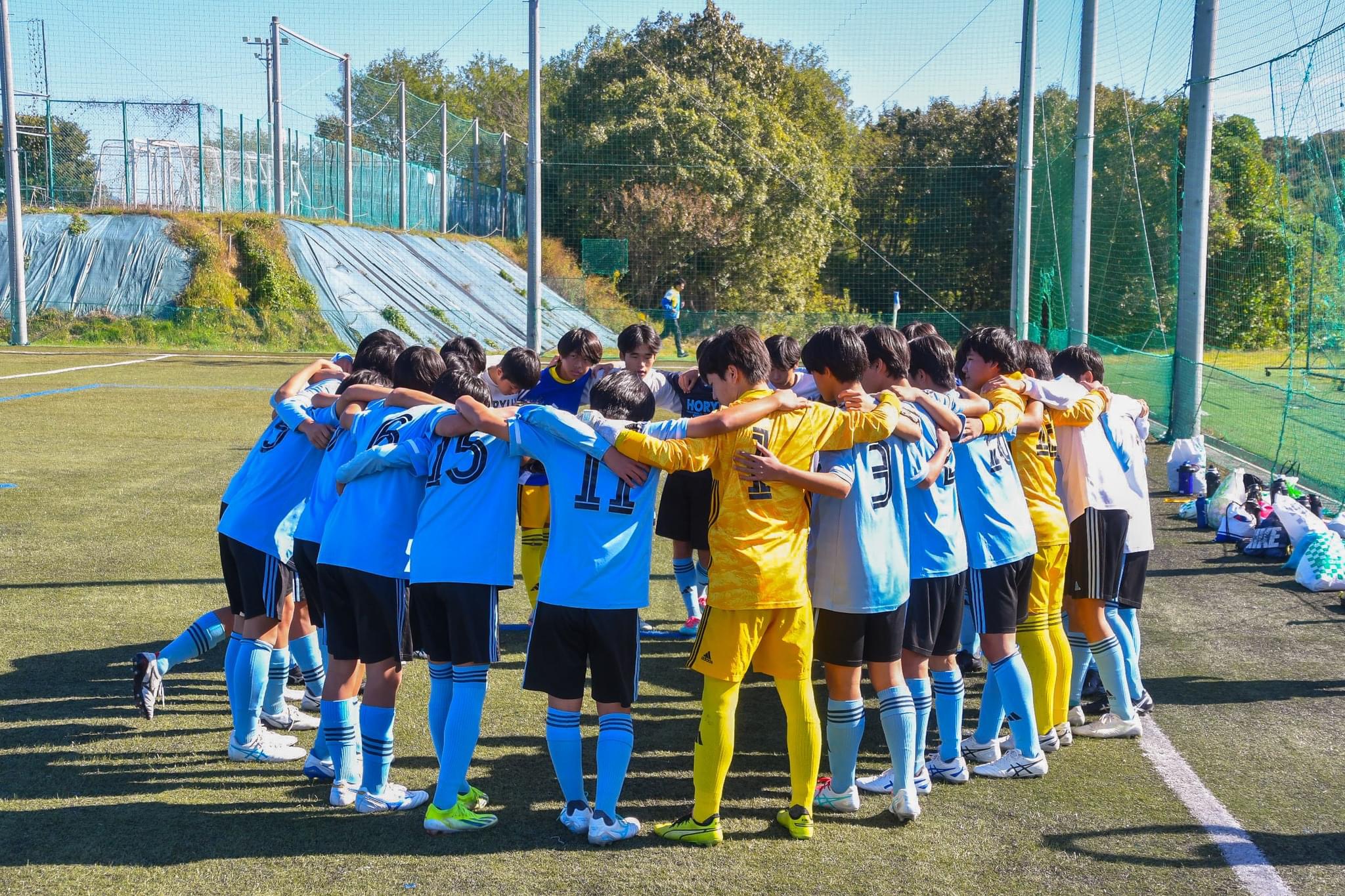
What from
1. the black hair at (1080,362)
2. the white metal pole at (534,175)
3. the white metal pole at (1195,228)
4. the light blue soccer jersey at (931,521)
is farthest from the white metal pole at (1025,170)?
the light blue soccer jersey at (931,521)

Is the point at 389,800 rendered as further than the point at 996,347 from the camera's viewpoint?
No

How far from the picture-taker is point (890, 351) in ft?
13.7

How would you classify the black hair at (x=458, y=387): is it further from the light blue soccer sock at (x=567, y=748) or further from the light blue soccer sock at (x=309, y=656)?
the light blue soccer sock at (x=309, y=656)

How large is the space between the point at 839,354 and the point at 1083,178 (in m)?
13.0

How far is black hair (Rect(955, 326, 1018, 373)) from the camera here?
4.73 metres

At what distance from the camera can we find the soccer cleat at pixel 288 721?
507cm

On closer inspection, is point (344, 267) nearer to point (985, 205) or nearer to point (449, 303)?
point (449, 303)

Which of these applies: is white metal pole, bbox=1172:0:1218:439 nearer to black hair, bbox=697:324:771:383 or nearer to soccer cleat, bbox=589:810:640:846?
black hair, bbox=697:324:771:383

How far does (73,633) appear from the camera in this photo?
6219 millimetres

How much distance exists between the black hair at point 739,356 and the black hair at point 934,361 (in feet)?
3.02

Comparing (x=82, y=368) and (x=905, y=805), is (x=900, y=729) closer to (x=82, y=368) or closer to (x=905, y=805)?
(x=905, y=805)

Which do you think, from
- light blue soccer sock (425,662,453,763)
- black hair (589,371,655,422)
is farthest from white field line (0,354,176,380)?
black hair (589,371,655,422)

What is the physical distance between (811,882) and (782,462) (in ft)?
→ 4.44

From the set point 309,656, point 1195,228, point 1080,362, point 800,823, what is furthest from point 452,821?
point 1195,228
